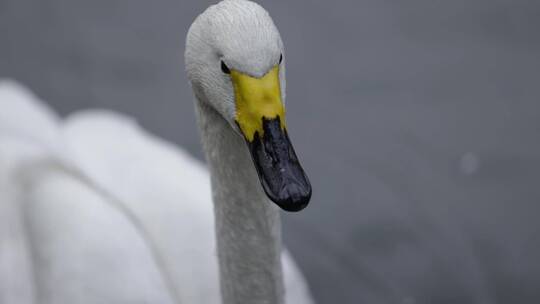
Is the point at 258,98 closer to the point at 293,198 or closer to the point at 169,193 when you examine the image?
the point at 293,198

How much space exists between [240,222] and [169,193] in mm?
1254

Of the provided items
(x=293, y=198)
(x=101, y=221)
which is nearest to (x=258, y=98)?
(x=293, y=198)

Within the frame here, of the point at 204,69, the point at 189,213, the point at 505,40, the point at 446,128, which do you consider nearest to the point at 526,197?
the point at 446,128

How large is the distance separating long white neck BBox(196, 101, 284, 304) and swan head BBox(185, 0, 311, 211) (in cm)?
29

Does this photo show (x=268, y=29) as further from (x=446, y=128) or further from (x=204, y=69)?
(x=446, y=128)

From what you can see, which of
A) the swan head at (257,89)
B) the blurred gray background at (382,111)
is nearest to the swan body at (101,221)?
the blurred gray background at (382,111)

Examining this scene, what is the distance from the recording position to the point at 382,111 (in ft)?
19.4

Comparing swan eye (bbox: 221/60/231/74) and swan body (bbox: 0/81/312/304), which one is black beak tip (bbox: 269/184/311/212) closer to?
swan eye (bbox: 221/60/231/74)

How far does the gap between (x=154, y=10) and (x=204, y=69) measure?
13.2 feet

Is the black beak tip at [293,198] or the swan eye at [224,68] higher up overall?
the swan eye at [224,68]

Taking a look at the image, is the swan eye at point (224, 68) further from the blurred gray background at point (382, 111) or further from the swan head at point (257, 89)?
the blurred gray background at point (382, 111)

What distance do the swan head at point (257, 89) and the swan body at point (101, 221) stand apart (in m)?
1.24

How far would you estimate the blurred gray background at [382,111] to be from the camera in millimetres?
5098

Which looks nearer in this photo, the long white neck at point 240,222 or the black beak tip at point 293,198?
the black beak tip at point 293,198
